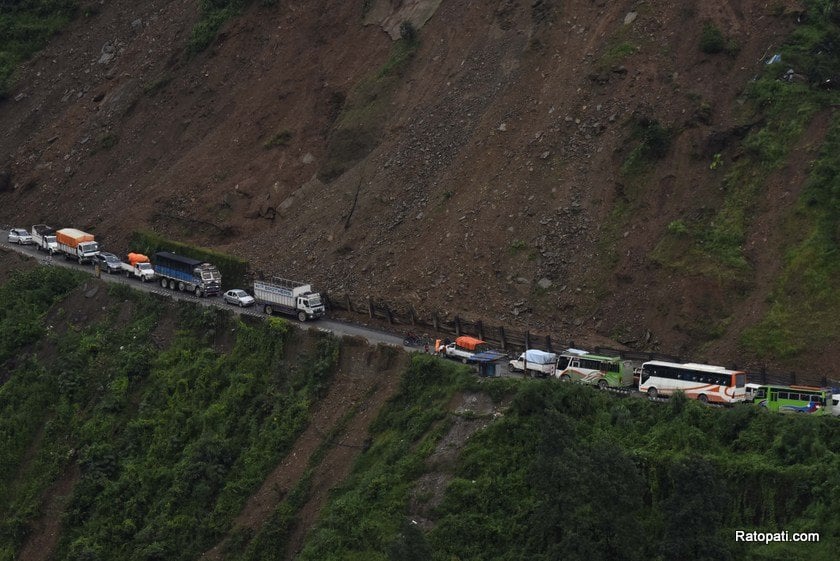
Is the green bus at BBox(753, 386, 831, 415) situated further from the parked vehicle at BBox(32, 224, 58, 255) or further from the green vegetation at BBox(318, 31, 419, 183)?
the parked vehicle at BBox(32, 224, 58, 255)

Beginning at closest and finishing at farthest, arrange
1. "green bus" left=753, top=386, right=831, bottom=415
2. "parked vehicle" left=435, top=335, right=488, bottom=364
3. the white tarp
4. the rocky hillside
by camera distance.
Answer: "green bus" left=753, top=386, right=831, bottom=415
the white tarp
"parked vehicle" left=435, top=335, right=488, bottom=364
the rocky hillside

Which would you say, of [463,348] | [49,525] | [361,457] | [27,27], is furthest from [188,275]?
[27,27]

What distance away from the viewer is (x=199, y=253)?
62.9 m

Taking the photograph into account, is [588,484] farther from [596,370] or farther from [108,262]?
[108,262]

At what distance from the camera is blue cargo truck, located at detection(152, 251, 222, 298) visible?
59.8 meters

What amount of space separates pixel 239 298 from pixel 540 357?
1678 centimetres

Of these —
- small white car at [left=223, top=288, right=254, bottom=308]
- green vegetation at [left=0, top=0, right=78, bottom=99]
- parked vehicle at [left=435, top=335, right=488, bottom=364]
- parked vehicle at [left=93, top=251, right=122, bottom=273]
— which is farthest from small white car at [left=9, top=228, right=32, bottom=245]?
parked vehicle at [left=435, top=335, right=488, bottom=364]

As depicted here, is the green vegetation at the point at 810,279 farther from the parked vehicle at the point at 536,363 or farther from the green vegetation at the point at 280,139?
the green vegetation at the point at 280,139

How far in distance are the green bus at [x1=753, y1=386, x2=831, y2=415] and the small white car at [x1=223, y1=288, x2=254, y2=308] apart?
2415 centimetres

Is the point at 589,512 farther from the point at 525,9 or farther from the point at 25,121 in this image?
the point at 25,121

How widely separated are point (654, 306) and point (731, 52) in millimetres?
13436

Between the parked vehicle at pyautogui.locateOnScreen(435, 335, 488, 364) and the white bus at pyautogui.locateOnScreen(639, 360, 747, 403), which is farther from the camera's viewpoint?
the parked vehicle at pyautogui.locateOnScreen(435, 335, 488, 364)

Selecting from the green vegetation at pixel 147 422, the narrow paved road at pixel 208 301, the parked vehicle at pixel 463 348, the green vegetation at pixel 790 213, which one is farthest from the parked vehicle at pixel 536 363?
the green vegetation at pixel 147 422

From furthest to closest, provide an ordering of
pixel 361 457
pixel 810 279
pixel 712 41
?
pixel 712 41 < pixel 810 279 < pixel 361 457
